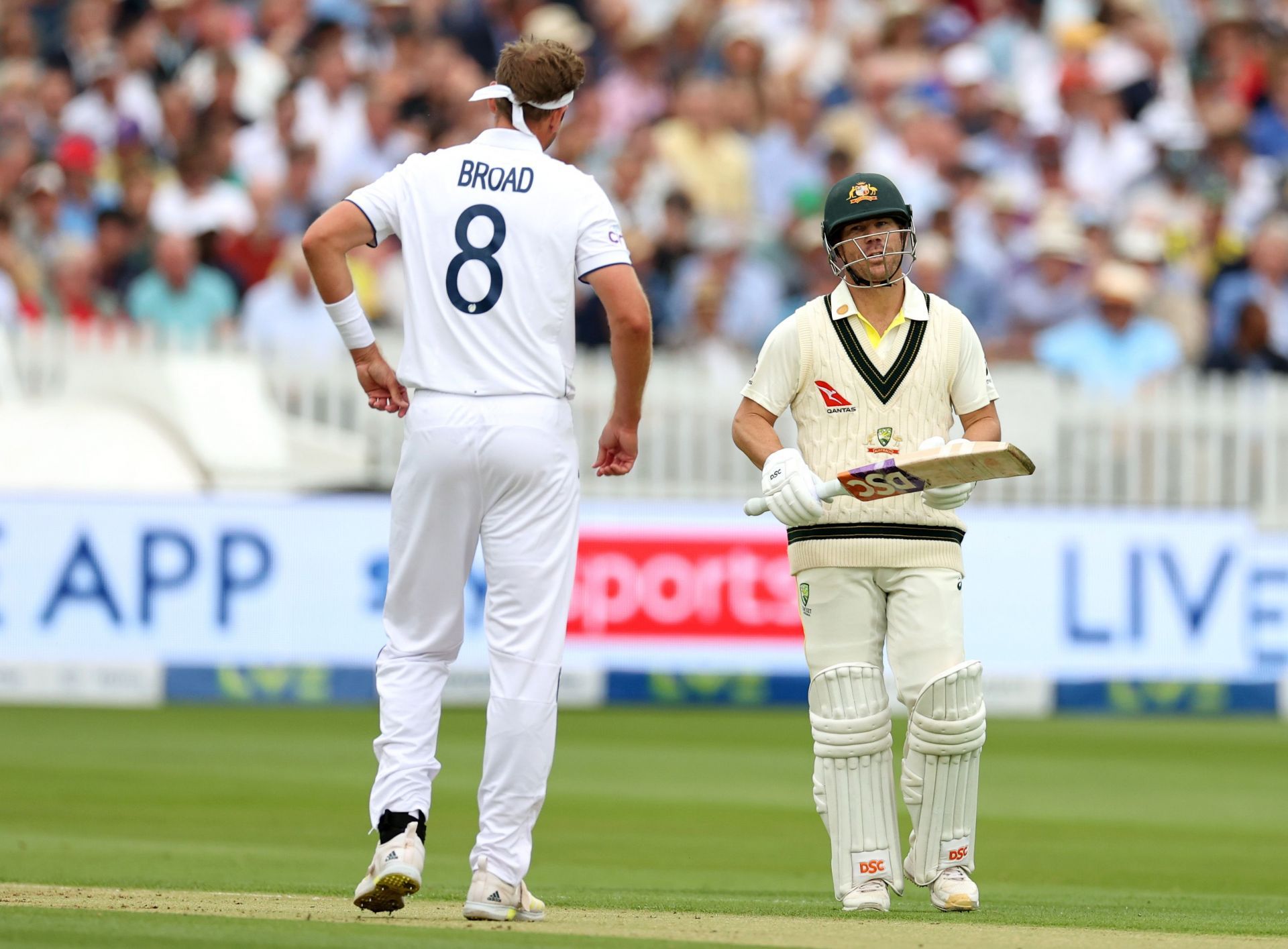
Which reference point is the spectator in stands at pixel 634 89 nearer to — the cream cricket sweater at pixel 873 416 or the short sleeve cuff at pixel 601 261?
the cream cricket sweater at pixel 873 416

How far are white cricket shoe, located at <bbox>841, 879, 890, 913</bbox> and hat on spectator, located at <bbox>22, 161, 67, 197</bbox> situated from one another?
34.8 ft

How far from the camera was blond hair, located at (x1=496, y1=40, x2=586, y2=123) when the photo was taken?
5.90 meters

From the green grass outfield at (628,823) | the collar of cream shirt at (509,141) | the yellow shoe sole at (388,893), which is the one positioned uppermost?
the collar of cream shirt at (509,141)

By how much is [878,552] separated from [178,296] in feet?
31.8

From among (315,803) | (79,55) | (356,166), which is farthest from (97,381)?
(315,803)

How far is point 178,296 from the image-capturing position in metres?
15.1

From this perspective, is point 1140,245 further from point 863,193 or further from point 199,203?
point 863,193

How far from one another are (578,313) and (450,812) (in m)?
6.33

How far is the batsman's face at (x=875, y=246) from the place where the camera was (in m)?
6.39

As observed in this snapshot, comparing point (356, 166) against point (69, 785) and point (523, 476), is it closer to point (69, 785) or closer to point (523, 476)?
point (69, 785)

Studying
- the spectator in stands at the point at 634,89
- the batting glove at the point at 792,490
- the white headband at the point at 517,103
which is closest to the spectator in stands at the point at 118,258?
the spectator in stands at the point at 634,89

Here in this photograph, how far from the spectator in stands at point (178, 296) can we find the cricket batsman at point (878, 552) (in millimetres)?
9190

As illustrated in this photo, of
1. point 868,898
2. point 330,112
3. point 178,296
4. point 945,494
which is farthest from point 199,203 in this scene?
point 868,898

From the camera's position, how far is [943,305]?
6.52 meters
